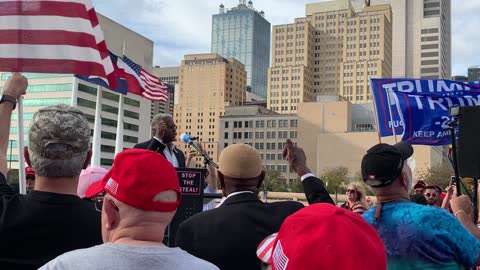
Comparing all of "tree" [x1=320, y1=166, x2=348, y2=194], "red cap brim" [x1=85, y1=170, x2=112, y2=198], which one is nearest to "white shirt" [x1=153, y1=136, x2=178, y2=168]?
"red cap brim" [x1=85, y1=170, x2=112, y2=198]

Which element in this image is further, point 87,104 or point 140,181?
point 87,104

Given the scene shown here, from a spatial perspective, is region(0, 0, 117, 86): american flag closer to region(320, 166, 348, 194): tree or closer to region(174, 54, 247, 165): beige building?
region(320, 166, 348, 194): tree

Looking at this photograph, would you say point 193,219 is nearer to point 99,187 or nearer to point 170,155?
point 99,187

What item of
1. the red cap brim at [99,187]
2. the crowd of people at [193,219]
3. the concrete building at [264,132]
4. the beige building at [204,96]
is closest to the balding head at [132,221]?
the crowd of people at [193,219]

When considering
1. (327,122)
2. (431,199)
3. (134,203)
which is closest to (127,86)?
(431,199)

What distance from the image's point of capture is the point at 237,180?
342cm

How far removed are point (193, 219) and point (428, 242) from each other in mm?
1399

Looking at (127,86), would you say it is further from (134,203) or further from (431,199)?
(134,203)

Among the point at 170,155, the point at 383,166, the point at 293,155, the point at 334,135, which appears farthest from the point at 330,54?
the point at 383,166

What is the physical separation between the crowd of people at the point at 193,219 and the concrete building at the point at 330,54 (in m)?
154

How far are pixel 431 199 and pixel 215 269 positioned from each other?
698 centimetres

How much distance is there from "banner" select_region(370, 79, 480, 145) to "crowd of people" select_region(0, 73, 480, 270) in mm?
5027

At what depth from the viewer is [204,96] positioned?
6501 inches

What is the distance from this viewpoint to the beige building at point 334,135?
392 ft
